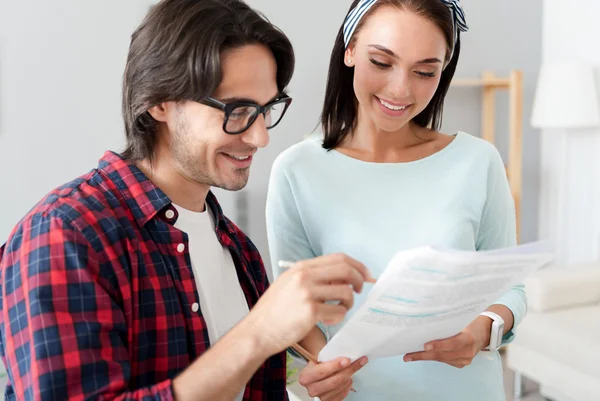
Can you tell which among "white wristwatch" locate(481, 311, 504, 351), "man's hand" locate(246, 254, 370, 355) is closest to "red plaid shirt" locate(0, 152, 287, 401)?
"man's hand" locate(246, 254, 370, 355)

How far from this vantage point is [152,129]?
1.08 m

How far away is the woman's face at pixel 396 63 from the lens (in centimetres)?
122

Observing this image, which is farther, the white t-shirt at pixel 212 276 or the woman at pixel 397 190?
the woman at pixel 397 190

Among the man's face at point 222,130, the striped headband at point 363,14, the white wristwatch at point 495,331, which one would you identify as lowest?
the white wristwatch at point 495,331

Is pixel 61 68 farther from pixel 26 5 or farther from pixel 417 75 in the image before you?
pixel 417 75

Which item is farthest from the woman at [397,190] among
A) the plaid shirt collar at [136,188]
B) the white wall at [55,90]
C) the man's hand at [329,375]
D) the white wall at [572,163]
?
the white wall at [572,163]

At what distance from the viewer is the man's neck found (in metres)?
1.07

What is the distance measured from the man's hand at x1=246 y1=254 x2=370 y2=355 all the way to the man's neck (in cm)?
31

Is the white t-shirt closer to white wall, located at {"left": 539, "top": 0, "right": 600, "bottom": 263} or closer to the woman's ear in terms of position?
the woman's ear

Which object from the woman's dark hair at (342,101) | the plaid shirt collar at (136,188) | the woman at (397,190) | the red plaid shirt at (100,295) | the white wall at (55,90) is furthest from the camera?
the white wall at (55,90)

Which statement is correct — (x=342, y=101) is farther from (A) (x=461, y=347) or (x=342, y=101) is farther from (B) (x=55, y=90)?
(B) (x=55, y=90)

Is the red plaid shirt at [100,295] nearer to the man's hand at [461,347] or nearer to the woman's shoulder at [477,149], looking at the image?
the man's hand at [461,347]

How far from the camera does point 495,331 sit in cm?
126

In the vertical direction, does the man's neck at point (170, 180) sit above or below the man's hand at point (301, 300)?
above
